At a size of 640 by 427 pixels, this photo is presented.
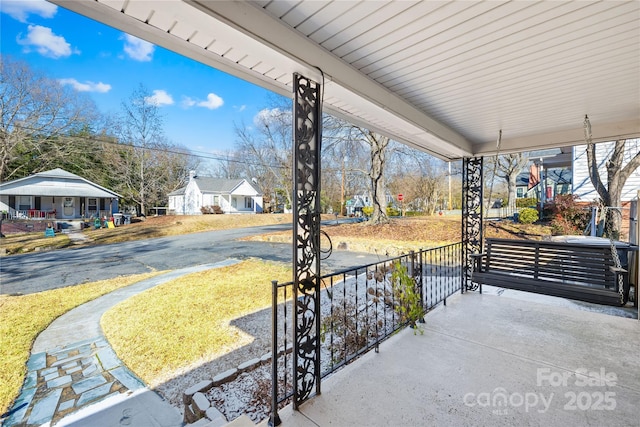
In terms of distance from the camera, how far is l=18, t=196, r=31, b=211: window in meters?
10.3

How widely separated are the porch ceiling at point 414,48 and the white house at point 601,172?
22.2 ft

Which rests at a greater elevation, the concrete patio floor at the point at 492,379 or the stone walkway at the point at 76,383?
the concrete patio floor at the point at 492,379

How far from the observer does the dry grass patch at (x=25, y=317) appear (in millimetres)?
2713

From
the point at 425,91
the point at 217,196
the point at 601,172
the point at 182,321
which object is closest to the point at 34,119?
the point at 182,321

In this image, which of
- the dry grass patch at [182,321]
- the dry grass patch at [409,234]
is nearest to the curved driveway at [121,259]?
the dry grass patch at [409,234]

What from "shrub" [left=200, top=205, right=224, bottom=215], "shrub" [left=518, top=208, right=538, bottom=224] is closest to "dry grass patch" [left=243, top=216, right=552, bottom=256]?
"shrub" [left=518, top=208, right=538, bottom=224]

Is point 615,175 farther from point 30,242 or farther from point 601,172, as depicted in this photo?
point 30,242

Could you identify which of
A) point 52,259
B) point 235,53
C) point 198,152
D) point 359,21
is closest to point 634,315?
point 359,21

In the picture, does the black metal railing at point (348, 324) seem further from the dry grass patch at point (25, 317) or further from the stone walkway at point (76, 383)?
the dry grass patch at point (25, 317)

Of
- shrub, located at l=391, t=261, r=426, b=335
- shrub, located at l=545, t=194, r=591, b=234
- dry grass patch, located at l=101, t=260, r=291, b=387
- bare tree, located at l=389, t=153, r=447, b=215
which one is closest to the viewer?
shrub, located at l=391, t=261, r=426, b=335

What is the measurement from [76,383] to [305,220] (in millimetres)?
3050

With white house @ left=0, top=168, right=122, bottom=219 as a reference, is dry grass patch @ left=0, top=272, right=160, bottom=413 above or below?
below

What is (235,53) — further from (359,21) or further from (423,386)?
(423,386)

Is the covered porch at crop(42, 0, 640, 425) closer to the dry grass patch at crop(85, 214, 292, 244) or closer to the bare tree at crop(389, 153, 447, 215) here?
A: the bare tree at crop(389, 153, 447, 215)
